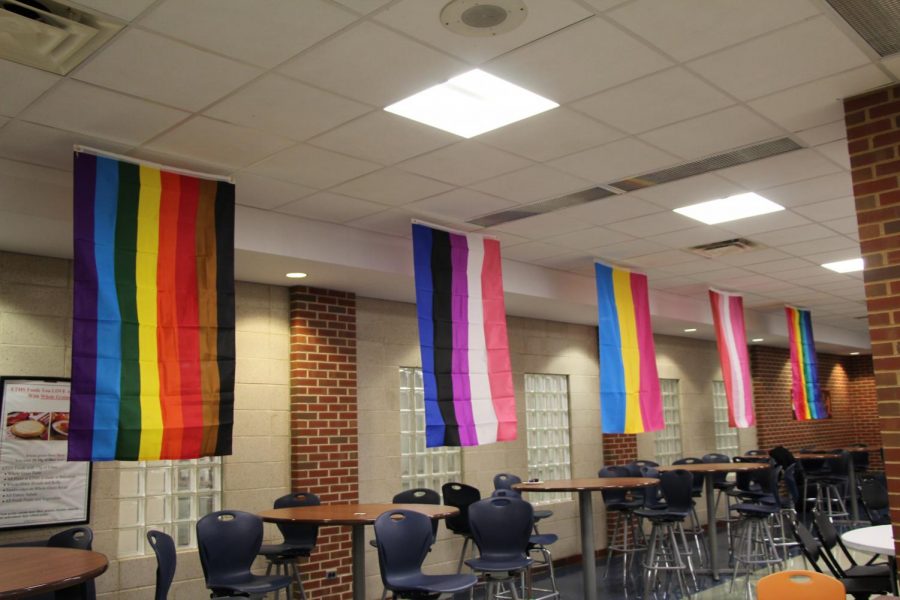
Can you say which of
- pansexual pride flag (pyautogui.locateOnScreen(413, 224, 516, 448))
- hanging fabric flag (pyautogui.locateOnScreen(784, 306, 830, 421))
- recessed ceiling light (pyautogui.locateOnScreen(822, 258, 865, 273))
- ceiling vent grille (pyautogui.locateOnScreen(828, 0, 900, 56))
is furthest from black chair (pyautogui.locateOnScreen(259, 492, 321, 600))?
hanging fabric flag (pyautogui.locateOnScreen(784, 306, 830, 421))

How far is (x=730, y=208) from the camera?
5996mm

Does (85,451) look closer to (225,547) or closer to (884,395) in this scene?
(225,547)

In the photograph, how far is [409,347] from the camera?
7902mm

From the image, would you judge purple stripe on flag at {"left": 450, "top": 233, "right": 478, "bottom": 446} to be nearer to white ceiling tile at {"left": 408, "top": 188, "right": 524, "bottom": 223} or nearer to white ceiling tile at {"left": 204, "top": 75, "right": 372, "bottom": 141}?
white ceiling tile at {"left": 408, "top": 188, "right": 524, "bottom": 223}

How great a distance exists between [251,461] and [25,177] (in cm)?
295

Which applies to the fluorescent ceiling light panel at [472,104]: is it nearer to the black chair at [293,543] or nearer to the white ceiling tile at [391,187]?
the white ceiling tile at [391,187]

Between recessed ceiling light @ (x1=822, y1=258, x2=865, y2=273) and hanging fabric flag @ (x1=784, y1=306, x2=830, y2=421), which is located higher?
recessed ceiling light @ (x1=822, y1=258, x2=865, y2=273)

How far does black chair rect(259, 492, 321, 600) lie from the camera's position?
5637mm

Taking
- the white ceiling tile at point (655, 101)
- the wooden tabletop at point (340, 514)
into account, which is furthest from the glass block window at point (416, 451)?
the white ceiling tile at point (655, 101)

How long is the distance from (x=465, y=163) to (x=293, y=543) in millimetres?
3210

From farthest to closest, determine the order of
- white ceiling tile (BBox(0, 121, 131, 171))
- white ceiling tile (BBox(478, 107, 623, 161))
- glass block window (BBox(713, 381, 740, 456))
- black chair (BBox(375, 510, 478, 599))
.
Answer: glass block window (BBox(713, 381, 740, 456)) → black chair (BBox(375, 510, 478, 599)) → white ceiling tile (BBox(478, 107, 623, 161)) → white ceiling tile (BBox(0, 121, 131, 171))

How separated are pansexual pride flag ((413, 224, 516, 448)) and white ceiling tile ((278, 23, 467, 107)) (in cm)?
215

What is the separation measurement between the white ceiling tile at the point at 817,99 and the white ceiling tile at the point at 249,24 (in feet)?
7.56

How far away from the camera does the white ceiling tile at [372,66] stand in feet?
10.6
